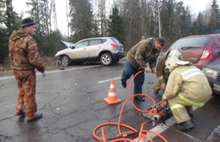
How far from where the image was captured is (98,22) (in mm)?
27453

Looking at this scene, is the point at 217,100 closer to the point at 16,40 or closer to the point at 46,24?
the point at 16,40

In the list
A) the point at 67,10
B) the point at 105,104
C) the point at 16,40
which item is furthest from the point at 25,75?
the point at 67,10

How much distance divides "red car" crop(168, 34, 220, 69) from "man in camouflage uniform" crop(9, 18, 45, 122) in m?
3.77

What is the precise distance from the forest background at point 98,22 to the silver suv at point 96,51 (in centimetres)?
402

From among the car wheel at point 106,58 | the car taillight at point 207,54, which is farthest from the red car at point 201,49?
the car wheel at point 106,58

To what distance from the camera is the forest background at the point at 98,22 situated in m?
14.8

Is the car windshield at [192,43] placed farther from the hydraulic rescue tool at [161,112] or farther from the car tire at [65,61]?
the car tire at [65,61]

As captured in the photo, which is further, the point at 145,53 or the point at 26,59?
the point at 145,53

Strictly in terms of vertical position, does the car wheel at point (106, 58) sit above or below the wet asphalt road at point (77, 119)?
above

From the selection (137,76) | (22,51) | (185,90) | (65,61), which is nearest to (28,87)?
(22,51)

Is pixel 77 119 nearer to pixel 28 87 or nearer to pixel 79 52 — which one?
pixel 28 87

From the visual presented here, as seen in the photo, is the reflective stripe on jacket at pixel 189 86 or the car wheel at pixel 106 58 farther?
the car wheel at pixel 106 58

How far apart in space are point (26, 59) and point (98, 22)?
26.1 m

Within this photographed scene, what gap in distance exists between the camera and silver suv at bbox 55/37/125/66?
9469 millimetres
